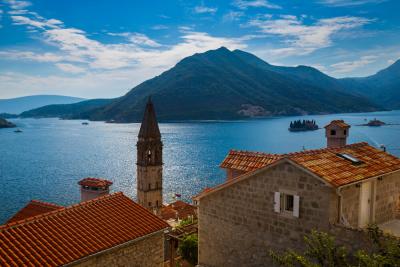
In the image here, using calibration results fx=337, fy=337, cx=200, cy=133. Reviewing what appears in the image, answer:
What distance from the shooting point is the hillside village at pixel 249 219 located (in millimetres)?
11148

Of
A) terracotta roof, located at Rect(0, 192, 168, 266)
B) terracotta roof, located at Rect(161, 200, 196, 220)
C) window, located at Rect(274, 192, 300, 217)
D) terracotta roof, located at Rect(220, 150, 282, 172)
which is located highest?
terracotta roof, located at Rect(220, 150, 282, 172)

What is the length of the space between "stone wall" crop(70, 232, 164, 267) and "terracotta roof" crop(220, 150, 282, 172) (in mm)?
6162

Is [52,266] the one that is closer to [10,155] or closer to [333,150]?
[333,150]

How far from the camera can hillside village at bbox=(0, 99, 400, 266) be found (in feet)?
36.6

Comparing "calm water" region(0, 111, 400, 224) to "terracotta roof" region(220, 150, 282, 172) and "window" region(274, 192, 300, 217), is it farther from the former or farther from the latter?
"window" region(274, 192, 300, 217)

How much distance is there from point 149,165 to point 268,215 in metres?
24.1

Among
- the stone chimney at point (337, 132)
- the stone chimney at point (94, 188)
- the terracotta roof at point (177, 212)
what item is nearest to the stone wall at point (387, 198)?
the stone chimney at point (337, 132)

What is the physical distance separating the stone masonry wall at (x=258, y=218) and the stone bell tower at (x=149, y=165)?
2014 centimetres

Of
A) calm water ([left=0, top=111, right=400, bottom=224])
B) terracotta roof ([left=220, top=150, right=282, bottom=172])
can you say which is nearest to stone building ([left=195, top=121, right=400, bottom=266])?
terracotta roof ([left=220, top=150, right=282, bottom=172])

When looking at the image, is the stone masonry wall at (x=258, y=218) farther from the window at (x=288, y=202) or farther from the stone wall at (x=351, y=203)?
the stone wall at (x=351, y=203)

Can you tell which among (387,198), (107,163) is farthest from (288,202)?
(107,163)

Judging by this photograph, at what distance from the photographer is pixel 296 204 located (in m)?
12.0

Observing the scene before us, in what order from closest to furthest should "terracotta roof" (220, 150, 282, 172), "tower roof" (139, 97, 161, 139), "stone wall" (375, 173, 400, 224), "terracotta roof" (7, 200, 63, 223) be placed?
1. "stone wall" (375, 173, 400, 224)
2. "terracotta roof" (220, 150, 282, 172)
3. "terracotta roof" (7, 200, 63, 223)
4. "tower roof" (139, 97, 161, 139)

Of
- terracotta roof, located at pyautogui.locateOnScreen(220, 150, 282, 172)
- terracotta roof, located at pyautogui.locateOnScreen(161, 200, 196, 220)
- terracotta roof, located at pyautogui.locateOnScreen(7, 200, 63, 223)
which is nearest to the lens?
terracotta roof, located at pyautogui.locateOnScreen(220, 150, 282, 172)
